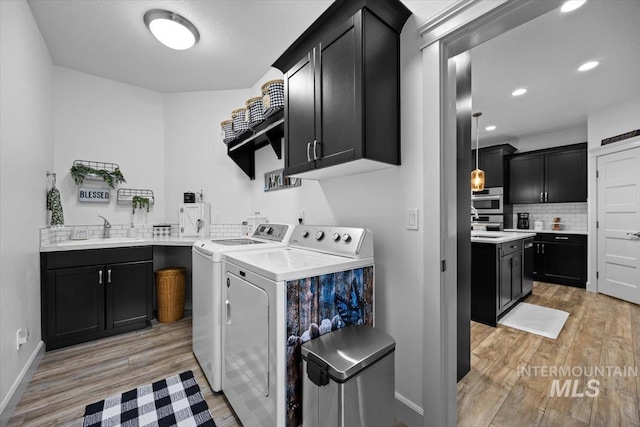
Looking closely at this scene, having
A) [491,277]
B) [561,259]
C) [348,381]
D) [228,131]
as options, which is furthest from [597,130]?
[348,381]

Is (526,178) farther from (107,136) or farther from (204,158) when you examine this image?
(107,136)

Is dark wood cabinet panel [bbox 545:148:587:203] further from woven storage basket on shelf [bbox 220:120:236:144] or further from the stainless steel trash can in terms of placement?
woven storage basket on shelf [bbox 220:120:236:144]

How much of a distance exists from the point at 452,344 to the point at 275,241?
1.40 m

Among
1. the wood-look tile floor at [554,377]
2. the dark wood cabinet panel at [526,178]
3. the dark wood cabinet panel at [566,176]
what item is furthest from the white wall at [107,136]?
the dark wood cabinet panel at [566,176]

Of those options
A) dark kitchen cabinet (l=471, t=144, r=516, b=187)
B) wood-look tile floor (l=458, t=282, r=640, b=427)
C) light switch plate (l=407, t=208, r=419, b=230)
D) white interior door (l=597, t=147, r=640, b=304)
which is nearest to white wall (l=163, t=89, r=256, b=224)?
light switch plate (l=407, t=208, r=419, b=230)

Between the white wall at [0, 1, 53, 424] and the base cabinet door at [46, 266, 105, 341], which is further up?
the white wall at [0, 1, 53, 424]

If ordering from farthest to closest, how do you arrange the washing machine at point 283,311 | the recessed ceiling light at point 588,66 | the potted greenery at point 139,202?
the potted greenery at point 139,202
the recessed ceiling light at point 588,66
the washing machine at point 283,311

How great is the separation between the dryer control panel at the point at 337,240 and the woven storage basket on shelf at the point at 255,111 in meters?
1.11

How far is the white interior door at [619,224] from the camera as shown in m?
3.54

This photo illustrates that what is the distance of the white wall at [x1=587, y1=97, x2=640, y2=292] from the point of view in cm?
362

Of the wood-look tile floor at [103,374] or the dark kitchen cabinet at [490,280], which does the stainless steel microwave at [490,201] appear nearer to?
the dark kitchen cabinet at [490,280]

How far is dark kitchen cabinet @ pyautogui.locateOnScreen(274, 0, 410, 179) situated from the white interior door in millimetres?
4173

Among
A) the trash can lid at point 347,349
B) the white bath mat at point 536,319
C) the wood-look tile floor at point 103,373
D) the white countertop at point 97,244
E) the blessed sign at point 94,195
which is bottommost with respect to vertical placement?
the white bath mat at point 536,319

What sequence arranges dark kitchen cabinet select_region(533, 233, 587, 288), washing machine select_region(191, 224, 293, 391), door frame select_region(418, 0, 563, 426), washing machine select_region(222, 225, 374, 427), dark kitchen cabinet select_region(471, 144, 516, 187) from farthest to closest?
dark kitchen cabinet select_region(471, 144, 516, 187) → dark kitchen cabinet select_region(533, 233, 587, 288) → washing machine select_region(191, 224, 293, 391) → door frame select_region(418, 0, 563, 426) → washing machine select_region(222, 225, 374, 427)
